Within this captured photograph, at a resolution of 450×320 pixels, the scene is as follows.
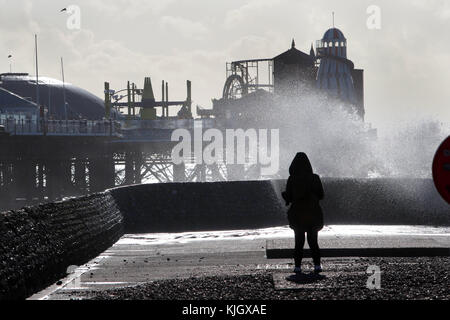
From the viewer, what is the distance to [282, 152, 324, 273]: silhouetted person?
1199 centimetres

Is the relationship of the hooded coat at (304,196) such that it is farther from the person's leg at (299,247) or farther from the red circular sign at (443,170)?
the red circular sign at (443,170)

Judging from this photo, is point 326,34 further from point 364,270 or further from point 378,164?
point 364,270

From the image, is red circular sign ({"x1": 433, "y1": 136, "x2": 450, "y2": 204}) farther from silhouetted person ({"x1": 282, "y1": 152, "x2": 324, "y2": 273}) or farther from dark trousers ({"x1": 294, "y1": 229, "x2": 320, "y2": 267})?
dark trousers ({"x1": 294, "y1": 229, "x2": 320, "y2": 267})

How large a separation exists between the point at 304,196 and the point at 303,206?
132 mm

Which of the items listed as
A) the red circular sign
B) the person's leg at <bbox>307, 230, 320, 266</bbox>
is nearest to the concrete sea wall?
the person's leg at <bbox>307, 230, 320, 266</bbox>

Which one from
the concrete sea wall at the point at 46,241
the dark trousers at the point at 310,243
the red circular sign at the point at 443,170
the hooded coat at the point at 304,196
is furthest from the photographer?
the dark trousers at the point at 310,243

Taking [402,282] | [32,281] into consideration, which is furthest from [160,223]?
[402,282]

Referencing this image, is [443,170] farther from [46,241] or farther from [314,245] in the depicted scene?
Result: [46,241]

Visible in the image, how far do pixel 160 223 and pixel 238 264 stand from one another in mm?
10999

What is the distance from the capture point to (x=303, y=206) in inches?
478

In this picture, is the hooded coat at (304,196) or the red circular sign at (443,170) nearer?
the red circular sign at (443,170)

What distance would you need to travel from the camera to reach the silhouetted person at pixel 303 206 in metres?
12.0

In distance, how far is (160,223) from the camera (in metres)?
25.5

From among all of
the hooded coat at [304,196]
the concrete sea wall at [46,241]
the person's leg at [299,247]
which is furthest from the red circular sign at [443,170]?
the concrete sea wall at [46,241]
